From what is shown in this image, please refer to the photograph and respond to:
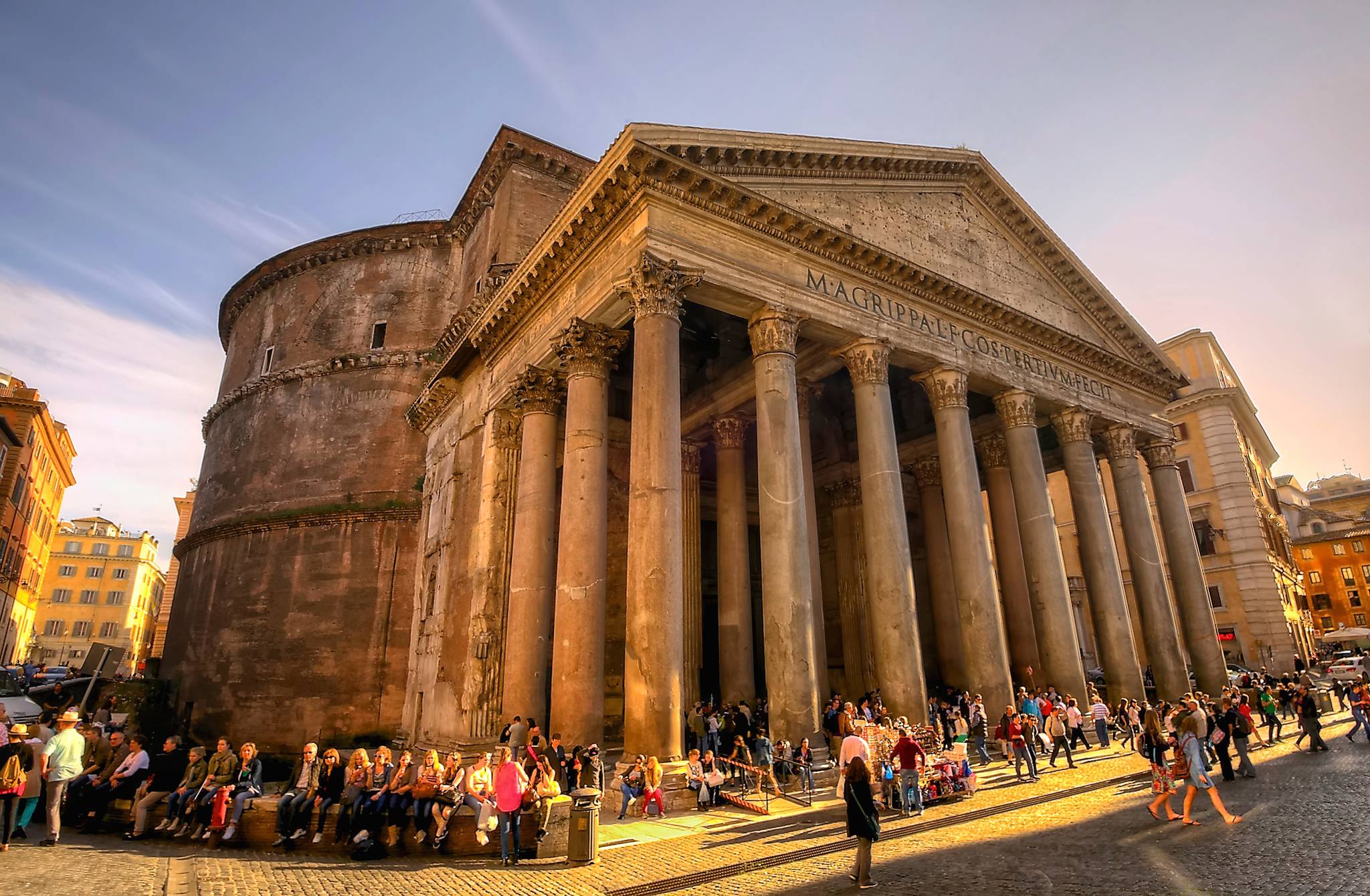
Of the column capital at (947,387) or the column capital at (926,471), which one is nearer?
Result: the column capital at (947,387)

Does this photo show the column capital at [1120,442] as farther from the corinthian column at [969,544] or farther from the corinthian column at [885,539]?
the corinthian column at [885,539]

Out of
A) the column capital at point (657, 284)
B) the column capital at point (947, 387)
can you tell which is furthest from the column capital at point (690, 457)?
the column capital at point (657, 284)

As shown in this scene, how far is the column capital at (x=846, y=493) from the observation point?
788 inches

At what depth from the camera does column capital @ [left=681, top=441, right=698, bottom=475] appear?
17.5 metres

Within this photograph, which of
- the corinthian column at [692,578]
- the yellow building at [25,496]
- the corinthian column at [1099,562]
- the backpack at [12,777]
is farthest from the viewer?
the yellow building at [25,496]

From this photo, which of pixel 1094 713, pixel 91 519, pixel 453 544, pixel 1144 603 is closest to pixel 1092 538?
pixel 1144 603

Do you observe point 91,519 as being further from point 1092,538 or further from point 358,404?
point 1092,538

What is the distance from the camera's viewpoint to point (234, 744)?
19500mm

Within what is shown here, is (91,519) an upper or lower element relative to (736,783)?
upper

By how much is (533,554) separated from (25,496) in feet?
124

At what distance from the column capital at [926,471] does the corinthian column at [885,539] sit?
7.15 m

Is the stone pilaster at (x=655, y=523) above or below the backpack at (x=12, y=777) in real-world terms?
above

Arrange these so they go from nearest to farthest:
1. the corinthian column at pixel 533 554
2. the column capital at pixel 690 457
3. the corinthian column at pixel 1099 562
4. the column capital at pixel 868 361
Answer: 1. the corinthian column at pixel 533 554
2. the column capital at pixel 868 361
3. the corinthian column at pixel 1099 562
4. the column capital at pixel 690 457

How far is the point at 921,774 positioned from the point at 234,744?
63.2 ft
